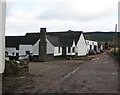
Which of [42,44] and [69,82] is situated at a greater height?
[42,44]

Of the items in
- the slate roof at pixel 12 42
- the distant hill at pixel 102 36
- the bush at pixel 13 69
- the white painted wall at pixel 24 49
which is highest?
the distant hill at pixel 102 36

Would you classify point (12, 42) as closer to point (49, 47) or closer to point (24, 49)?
point (24, 49)

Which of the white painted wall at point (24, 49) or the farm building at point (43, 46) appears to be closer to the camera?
the farm building at point (43, 46)

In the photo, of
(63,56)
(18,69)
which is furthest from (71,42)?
(18,69)

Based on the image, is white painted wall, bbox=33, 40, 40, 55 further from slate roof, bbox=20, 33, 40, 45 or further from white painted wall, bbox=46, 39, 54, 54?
white painted wall, bbox=46, 39, 54, 54

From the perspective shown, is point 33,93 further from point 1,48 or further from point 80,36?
point 80,36

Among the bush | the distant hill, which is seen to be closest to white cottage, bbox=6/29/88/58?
the bush

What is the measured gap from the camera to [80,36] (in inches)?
2940

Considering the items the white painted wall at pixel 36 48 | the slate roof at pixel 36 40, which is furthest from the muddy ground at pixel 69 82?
the slate roof at pixel 36 40

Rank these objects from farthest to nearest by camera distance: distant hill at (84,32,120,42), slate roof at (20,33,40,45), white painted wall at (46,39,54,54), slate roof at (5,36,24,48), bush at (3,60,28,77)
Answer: distant hill at (84,32,120,42)
slate roof at (5,36,24,48)
slate roof at (20,33,40,45)
white painted wall at (46,39,54,54)
bush at (3,60,28,77)

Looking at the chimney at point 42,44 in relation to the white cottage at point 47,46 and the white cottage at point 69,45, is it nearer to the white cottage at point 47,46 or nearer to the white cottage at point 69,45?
the white cottage at point 47,46

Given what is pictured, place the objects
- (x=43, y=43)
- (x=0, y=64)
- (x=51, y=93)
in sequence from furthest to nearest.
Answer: (x=43, y=43), (x=0, y=64), (x=51, y=93)

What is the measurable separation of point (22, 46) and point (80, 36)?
18.4 m

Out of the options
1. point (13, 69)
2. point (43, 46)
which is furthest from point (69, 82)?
point (43, 46)
